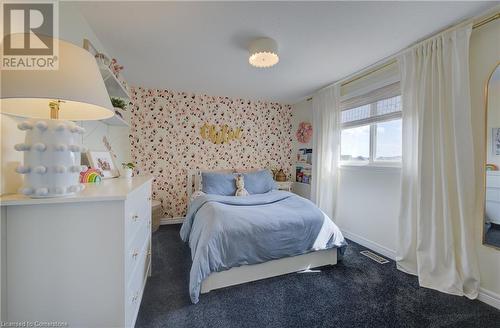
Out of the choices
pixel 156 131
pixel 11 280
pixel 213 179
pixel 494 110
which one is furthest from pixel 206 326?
pixel 156 131

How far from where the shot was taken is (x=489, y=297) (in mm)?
1577

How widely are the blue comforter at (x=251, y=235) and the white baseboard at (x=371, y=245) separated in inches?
27.1

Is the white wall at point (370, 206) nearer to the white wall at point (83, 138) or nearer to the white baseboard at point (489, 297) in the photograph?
the white baseboard at point (489, 297)

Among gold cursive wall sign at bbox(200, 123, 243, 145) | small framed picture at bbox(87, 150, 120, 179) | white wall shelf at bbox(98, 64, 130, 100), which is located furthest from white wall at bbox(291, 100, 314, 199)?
small framed picture at bbox(87, 150, 120, 179)

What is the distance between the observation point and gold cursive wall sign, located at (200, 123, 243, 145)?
367 cm

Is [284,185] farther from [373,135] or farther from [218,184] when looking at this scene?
[373,135]

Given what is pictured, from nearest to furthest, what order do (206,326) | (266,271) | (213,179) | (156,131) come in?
(206,326), (266,271), (213,179), (156,131)

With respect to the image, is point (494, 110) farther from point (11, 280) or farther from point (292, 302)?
point (11, 280)

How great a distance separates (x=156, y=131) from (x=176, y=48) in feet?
5.48

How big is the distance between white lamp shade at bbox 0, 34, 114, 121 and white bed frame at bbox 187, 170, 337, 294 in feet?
4.96

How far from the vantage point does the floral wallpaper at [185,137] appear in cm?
335

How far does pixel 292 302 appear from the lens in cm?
162

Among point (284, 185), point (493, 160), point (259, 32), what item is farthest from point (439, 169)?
point (284, 185)

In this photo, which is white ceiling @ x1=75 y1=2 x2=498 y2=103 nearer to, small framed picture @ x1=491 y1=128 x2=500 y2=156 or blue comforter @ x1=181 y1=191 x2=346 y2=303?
small framed picture @ x1=491 y1=128 x2=500 y2=156
